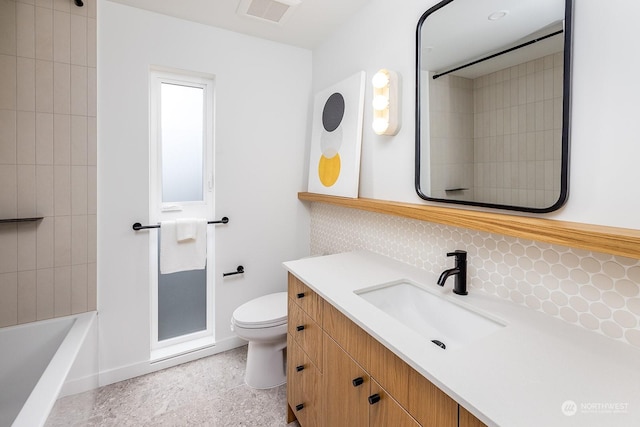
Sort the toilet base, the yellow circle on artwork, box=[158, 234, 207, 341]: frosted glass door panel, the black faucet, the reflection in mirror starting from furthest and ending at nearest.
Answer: box=[158, 234, 207, 341]: frosted glass door panel → the yellow circle on artwork → the toilet base → the black faucet → the reflection in mirror

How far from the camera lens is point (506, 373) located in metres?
0.78

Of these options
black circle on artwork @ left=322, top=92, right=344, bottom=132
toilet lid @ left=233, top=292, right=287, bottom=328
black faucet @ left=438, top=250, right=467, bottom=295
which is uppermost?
black circle on artwork @ left=322, top=92, right=344, bottom=132

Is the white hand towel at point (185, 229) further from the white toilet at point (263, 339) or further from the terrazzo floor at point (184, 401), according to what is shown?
the terrazzo floor at point (184, 401)

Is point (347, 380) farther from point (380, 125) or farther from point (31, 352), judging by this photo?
point (31, 352)

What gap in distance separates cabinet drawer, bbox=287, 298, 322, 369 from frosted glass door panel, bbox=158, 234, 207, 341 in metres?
1.06

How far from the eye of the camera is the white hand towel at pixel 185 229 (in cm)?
217

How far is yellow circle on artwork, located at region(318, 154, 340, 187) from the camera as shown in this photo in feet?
7.02

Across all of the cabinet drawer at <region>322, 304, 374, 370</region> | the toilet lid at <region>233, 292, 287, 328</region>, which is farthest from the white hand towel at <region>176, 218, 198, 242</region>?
the cabinet drawer at <region>322, 304, 374, 370</region>

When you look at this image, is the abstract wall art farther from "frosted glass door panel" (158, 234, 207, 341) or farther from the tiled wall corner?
the tiled wall corner

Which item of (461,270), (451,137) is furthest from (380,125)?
(461,270)

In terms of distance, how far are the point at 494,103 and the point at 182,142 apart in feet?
6.67

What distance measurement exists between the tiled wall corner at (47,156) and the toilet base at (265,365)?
114 cm

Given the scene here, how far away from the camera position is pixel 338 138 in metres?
2.14

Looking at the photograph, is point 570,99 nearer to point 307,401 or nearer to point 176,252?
point 307,401
